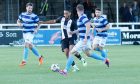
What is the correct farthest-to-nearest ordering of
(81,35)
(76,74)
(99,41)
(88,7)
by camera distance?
(88,7) < (99,41) < (81,35) < (76,74)

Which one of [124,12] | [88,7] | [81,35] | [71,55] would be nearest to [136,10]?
[124,12]

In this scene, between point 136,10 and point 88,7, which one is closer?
point 88,7

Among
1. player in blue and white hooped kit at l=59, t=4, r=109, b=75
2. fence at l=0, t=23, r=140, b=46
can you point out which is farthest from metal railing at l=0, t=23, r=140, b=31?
player in blue and white hooped kit at l=59, t=4, r=109, b=75

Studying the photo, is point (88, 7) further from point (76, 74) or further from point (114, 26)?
point (76, 74)

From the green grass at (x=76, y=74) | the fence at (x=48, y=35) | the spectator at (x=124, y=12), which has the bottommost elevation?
the green grass at (x=76, y=74)

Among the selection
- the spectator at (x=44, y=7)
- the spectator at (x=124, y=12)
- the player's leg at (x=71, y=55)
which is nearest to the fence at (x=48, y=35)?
the spectator at (x=124, y=12)

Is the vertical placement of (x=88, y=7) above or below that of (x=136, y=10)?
above

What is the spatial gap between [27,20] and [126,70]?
3.94 meters

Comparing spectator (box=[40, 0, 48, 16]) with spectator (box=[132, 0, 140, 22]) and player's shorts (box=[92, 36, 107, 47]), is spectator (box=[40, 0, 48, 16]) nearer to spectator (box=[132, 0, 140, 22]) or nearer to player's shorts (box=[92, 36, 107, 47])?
spectator (box=[132, 0, 140, 22])

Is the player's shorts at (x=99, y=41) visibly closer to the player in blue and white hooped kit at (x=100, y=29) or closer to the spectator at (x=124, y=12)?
the player in blue and white hooped kit at (x=100, y=29)

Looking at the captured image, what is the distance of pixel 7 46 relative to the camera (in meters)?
31.4

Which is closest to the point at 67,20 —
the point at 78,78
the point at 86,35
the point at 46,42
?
the point at 86,35

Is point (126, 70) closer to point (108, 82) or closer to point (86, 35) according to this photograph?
point (86, 35)

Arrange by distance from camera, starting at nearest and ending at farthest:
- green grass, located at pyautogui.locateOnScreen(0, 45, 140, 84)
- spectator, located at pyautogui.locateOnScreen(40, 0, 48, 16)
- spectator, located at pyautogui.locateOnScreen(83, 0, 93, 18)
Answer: green grass, located at pyautogui.locateOnScreen(0, 45, 140, 84) → spectator, located at pyautogui.locateOnScreen(83, 0, 93, 18) → spectator, located at pyautogui.locateOnScreen(40, 0, 48, 16)
